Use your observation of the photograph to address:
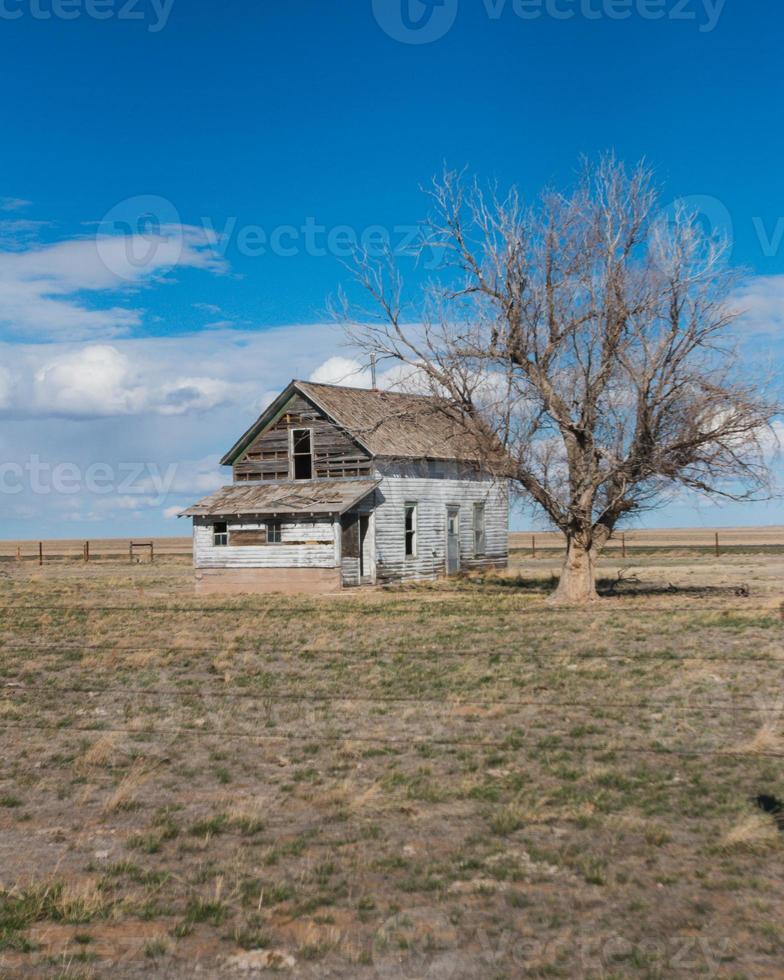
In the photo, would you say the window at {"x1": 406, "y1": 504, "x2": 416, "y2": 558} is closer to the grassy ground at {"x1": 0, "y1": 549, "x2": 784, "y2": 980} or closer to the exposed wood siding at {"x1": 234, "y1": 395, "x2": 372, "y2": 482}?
the exposed wood siding at {"x1": 234, "y1": 395, "x2": 372, "y2": 482}

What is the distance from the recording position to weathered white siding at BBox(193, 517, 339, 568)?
101 ft

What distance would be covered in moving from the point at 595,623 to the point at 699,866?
14.0 meters

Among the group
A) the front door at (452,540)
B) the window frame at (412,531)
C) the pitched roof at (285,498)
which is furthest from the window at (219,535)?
the front door at (452,540)

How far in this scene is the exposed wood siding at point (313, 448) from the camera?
3222cm

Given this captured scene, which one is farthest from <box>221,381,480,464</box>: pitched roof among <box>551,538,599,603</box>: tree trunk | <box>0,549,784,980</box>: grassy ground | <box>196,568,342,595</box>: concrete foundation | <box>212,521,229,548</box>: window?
<box>0,549,784,980</box>: grassy ground

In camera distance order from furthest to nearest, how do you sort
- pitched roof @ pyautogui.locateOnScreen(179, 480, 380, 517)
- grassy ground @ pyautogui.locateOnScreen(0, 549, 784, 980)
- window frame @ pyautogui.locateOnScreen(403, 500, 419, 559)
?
window frame @ pyautogui.locateOnScreen(403, 500, 419, 559), pitched roof @ pyautogui.locateOnScreen(179, 480, 380, 517), grassy ground @ pyautogui.locateOnScreen(0, 549, 784, 980)

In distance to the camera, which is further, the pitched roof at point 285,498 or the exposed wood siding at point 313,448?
the exposed wood siding at point 313,448

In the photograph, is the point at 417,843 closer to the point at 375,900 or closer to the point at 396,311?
the point at 375,900

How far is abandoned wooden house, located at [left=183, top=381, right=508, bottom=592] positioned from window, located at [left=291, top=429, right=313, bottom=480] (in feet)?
0.10

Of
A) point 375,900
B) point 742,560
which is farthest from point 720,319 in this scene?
point 742,560

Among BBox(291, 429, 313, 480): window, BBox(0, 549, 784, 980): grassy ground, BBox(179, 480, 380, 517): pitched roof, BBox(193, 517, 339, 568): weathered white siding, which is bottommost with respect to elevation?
BBox(0, 549, 784, 980): grassy ground

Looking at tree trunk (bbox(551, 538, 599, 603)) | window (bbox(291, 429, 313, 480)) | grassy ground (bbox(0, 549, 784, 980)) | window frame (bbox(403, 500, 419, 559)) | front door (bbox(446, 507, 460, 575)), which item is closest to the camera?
grassy ground (bbox(0, 549, 784, 980))

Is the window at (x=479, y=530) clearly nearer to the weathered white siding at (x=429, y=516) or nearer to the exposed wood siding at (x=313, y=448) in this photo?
the weathered white siding at (x=429, y=516)

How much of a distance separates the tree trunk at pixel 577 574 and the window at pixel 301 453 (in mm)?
10792
